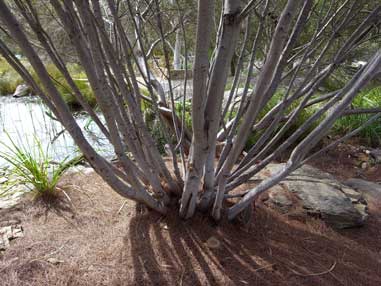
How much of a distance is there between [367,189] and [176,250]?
1794 millimetres

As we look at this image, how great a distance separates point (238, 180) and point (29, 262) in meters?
1.16

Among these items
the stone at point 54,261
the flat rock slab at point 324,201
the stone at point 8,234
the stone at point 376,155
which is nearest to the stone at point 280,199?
the flat rock slab at point 324,201

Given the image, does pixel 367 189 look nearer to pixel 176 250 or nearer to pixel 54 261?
pixel 176 250

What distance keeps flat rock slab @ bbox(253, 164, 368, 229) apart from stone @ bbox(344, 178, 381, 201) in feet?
0.68

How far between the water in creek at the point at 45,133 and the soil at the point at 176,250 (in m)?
1.15

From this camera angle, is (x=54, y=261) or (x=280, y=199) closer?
(x=54, y=261)

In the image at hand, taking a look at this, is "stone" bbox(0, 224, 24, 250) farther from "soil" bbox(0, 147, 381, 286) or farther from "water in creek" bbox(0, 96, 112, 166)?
"water in creek" bbox(0, 96, 112, 166)

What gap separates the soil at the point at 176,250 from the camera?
1.21m

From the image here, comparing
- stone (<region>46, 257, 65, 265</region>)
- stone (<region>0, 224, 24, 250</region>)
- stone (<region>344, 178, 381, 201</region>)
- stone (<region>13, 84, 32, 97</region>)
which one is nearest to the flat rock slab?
stone (<region>344, 178, 381, 201</region>)

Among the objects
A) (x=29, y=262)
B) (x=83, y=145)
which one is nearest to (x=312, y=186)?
(x=83, y=145)

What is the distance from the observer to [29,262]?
129 centimetres

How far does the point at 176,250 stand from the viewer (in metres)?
1.33

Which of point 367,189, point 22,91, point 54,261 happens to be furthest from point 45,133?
point 22,91

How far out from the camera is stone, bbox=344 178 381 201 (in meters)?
2.09
